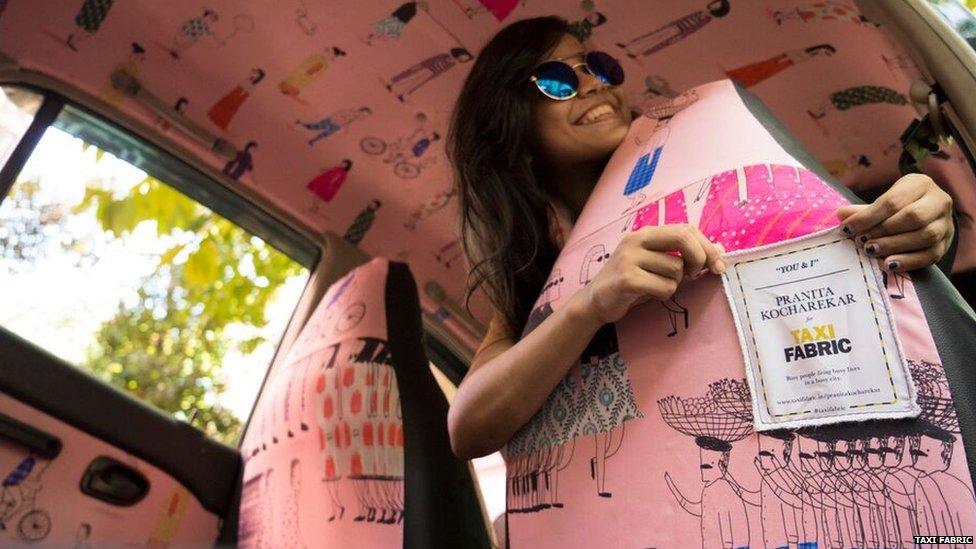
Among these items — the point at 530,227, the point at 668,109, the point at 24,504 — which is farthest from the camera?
the point at 24,504

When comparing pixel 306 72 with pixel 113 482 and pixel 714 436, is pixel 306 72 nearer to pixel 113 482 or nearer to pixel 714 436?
pixel 113 482

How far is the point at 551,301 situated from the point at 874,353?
0.37 metres

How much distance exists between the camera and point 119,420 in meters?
1.47

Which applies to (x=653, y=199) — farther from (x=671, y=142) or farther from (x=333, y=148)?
(x=333, y=148)

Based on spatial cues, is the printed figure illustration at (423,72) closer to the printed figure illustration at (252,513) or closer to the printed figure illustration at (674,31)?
the printed figure illustration at (674,31)

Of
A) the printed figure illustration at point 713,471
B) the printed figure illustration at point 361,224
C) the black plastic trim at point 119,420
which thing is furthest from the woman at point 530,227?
the black plastic trim at point 119,420

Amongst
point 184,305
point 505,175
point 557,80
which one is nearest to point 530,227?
point 505,175

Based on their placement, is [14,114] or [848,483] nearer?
[848,483]

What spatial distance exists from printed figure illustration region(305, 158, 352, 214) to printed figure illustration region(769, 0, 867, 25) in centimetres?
88

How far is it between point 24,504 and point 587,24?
1210 mm

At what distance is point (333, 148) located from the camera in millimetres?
1643

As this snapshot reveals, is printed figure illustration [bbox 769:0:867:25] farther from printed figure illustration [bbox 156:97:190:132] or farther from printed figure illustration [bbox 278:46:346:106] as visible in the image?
printed figure illustration [bbox 156:97:190:132]

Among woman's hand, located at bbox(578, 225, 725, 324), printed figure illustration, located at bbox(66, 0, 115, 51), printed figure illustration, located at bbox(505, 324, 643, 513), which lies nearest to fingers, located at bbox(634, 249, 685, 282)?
woman's hand, located at bbox(578, 225, 725, 324)

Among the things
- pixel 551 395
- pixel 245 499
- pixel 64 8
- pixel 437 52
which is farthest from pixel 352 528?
pixel 64 8
